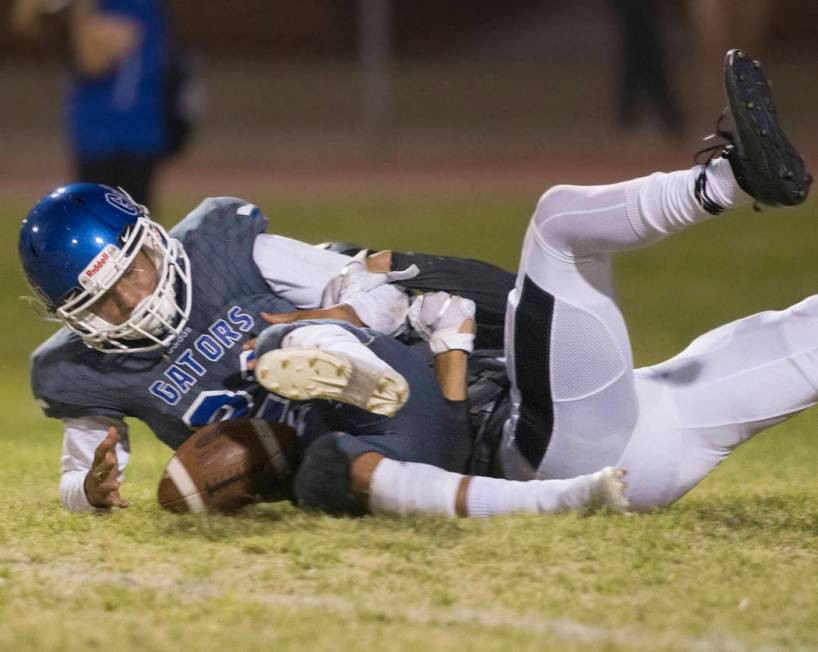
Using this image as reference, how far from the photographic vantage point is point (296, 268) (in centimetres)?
416

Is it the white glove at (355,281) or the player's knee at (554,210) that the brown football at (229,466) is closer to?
the white glove at (355,281)

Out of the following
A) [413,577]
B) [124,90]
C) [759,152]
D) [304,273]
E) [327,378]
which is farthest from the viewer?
[124,90]

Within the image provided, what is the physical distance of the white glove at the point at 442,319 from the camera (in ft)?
13.0

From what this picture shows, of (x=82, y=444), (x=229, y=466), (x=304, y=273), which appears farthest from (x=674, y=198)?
(x=82, y=444)

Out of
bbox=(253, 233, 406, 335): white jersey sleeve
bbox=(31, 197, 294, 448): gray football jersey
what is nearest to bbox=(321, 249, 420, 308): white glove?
bbox=(253, 233, 406, 335): white jersey sleeve

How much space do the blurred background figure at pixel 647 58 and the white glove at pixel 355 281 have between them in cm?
1031

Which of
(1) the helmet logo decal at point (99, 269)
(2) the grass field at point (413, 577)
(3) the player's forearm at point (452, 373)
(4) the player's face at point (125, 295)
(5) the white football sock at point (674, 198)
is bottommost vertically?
(2) the grass field at point (413, 577)

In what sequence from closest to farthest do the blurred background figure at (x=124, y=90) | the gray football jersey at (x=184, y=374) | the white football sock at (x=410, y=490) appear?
the white football sock at (x=410, y=490) → the gray football jersey at (x=184, y=374) → the blurred background figure at (x=124, y=90)

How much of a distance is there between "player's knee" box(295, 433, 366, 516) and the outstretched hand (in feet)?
1.43

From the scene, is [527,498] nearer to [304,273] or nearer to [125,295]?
[304,273]

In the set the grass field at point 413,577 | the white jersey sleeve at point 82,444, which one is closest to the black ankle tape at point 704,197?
the grass field at point 413,577

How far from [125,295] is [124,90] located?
4702 millimetres

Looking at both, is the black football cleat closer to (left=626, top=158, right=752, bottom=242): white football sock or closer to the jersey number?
(left=626, top=158, right=752, bottom=242): white football sock

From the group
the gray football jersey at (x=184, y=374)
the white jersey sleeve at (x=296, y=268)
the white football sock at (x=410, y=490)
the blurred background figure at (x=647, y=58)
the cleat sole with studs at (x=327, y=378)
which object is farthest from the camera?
the blurred background figure at (x=647, y=58)
